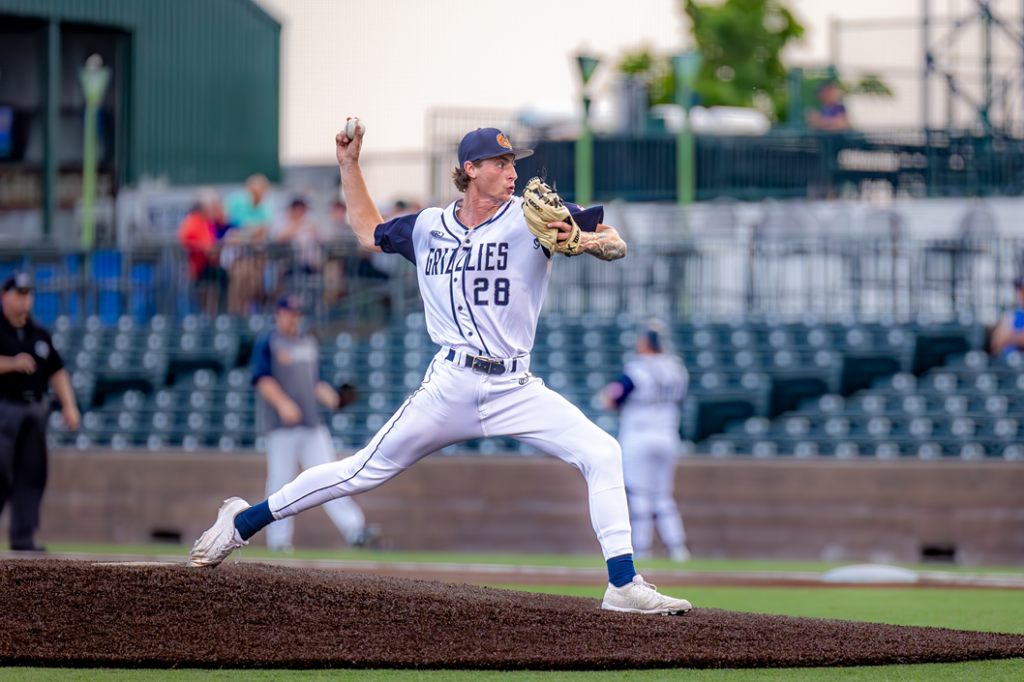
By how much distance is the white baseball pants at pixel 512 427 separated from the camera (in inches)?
235

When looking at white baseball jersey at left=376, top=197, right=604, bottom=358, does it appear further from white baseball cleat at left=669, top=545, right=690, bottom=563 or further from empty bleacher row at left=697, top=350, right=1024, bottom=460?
empty bleacher row at left=697, top=350, right=1024, bottom=460

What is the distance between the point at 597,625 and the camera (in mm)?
5738

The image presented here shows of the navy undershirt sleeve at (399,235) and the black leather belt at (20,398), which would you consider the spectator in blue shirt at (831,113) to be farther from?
the navy undershirt sleeve at (399,235)

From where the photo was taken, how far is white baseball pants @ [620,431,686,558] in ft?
40.8

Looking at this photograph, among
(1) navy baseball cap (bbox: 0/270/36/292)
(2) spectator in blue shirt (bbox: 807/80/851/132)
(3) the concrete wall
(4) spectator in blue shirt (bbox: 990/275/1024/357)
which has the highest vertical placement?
(2) spectator in blue shirt (bbox: 807/80/851/132)

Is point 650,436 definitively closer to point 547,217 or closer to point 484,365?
point 484,365

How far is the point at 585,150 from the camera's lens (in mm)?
17797

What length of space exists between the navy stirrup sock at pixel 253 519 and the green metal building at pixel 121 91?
20.2 m

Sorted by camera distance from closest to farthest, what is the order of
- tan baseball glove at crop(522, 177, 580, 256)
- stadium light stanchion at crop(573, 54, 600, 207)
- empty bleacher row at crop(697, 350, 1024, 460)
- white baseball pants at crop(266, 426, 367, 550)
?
tan baseball glove at crop(522, 177, 580, 256) < white baseball pants at crop(266, 426, 367, 550) < empty bleacher row at crop(697, 350, 1024, 460) < stadium light stanchion at crop(573, 54, 600, 207)

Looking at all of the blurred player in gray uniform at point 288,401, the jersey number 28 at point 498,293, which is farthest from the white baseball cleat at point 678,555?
the jersey number 28 at point 498,293

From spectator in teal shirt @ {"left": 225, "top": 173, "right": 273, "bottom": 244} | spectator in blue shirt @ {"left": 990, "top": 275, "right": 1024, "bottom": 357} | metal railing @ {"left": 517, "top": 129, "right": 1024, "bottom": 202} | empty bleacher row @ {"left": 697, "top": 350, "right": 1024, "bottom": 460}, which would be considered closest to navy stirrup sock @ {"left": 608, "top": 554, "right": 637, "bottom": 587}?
empty bleacher row @ {"left": 697, "top": 350, "right": 1024, "bottom": 460}

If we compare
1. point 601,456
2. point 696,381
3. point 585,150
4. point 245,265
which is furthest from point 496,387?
point 585,150

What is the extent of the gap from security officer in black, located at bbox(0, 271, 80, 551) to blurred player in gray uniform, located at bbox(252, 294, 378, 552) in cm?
258

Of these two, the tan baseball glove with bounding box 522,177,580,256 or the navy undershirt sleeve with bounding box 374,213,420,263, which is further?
A: the navy undershirt sleeve with bounding box 374,213,420,263
